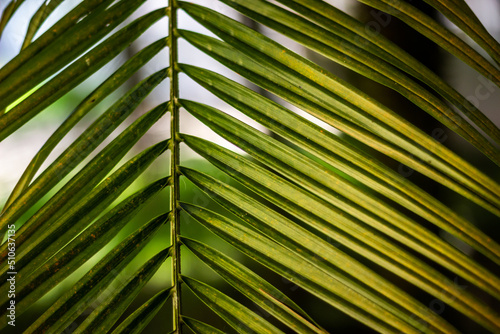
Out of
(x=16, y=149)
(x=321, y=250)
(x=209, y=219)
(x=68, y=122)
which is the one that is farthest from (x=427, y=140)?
(x=16, y=149)

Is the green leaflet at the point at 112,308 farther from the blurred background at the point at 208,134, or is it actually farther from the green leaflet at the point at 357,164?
the blurred background at the point at 208,134

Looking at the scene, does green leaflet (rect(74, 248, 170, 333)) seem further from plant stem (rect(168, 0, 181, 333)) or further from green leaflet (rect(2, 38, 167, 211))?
green leaflet (rect(2, 38, 167, 211))

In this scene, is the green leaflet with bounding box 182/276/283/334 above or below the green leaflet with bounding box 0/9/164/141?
below

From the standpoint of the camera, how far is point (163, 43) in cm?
52

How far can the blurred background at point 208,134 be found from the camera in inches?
38.0

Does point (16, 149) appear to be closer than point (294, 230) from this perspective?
No

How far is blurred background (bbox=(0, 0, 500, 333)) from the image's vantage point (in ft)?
3.16

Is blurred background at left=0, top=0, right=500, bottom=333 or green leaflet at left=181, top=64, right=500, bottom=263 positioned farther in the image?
blurred background at left=0, top=0, right=500, bottom=333

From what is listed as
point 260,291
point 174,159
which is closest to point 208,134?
point 174,159

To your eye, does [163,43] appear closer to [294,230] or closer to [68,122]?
[68,122]

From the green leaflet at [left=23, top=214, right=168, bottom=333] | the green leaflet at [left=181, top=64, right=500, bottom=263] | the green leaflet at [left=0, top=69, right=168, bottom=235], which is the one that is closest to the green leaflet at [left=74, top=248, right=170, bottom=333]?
the green leaflet at [left=23, top=214, right=168, bottom=333]

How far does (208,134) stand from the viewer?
0.99 m

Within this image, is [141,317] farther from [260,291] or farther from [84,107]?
[84,107]

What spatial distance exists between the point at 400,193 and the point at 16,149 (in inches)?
37.6
